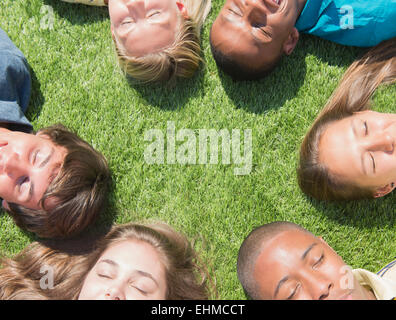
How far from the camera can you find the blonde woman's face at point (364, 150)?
7.79 ft

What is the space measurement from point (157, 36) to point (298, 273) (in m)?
1.79

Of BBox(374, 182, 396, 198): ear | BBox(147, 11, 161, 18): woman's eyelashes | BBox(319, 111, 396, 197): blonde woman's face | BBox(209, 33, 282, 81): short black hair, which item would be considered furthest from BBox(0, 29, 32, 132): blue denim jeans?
BBox(374, 182, 396, 198): ear

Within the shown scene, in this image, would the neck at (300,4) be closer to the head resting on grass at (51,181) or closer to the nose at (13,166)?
the head resting on grass at (51,181)

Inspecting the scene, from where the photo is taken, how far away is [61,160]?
2.53m

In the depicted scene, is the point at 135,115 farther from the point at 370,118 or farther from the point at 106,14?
the point at 370,118

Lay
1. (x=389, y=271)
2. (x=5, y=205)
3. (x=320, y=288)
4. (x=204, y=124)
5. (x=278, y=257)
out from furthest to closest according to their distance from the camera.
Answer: (x=204, y=124)
(x=5, y=205)
(x=389, y=271)
(x=278, y=257)
(x=320, y=288)

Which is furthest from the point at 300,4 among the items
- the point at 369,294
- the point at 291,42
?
the point at 369,294

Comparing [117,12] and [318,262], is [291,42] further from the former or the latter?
[318,262]

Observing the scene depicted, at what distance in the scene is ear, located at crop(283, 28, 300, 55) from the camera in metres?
2.68

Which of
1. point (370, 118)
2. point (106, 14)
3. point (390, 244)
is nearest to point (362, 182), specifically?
point (370, 118)

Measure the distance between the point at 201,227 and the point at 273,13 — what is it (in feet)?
5.07

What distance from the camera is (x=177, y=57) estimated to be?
2734 millimetres

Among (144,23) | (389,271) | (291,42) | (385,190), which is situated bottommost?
(389,271)

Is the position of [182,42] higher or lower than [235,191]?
higher
